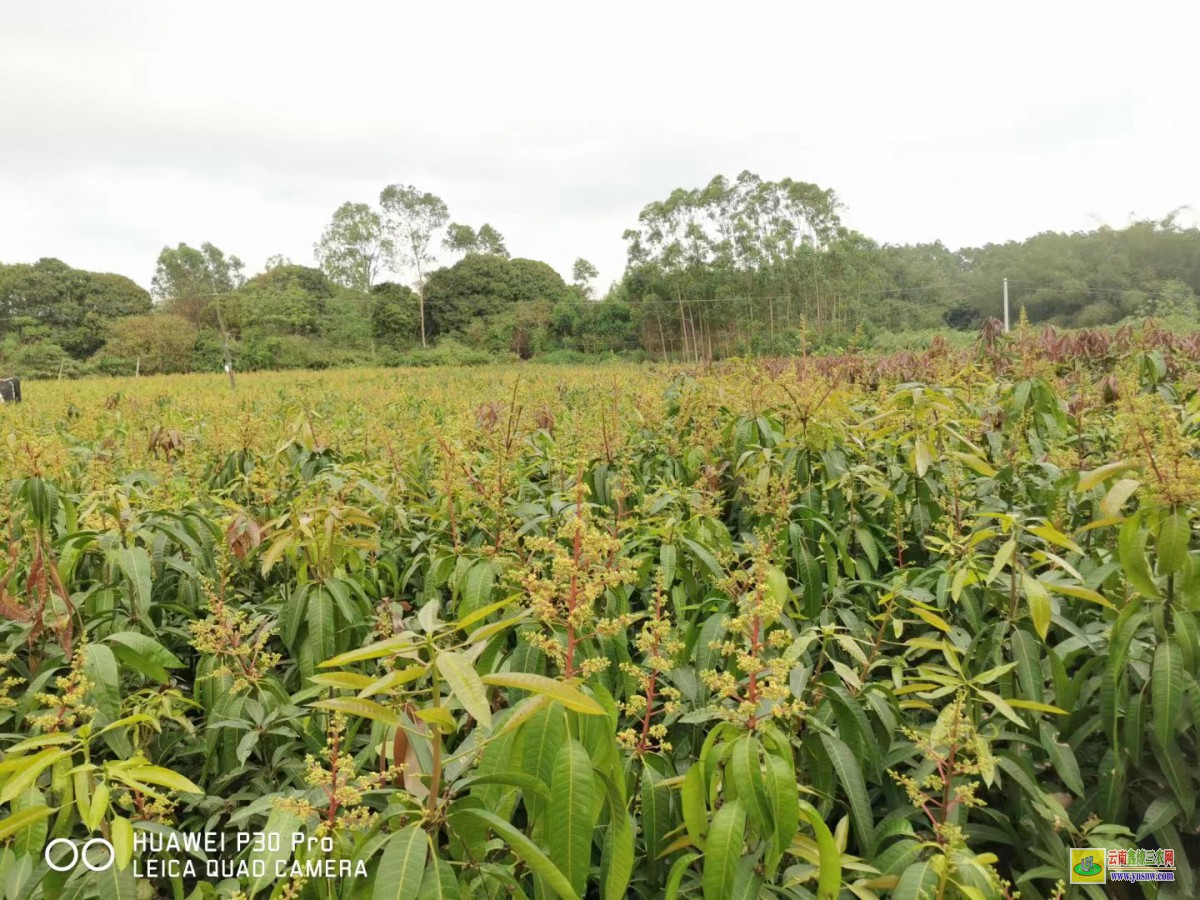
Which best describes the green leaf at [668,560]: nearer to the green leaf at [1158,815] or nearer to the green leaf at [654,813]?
the green leaf at [654,813]

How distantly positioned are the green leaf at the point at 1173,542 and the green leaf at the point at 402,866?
1.50 m

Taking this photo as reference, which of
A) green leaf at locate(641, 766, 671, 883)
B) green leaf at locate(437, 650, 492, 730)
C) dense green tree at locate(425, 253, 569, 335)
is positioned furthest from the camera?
dense green tree at locate(425, 253, 569, 335)

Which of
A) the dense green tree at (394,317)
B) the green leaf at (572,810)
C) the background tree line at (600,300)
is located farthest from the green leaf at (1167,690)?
the dense green tree at (394,317)

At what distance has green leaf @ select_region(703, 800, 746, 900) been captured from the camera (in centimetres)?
104

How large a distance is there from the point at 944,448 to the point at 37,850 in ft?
8.69

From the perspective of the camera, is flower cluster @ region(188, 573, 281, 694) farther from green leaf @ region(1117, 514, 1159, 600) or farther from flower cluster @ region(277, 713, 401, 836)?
green leaf @ region(1117, 514, 1159, 600)

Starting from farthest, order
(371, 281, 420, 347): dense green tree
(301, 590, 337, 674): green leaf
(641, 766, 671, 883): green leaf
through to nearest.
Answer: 1. (371, 281, 420, 347): dense green tree
2. (301, 590, 337, 674): green leaf
3. (641, 766, 671, 883): green leaf

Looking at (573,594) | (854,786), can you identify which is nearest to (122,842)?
(573,594)

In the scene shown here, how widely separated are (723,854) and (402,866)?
49 centimetres

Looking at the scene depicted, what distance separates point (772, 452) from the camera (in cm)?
269

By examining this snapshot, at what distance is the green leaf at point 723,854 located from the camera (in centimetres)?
104

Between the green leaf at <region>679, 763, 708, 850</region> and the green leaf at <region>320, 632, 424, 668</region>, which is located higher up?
the green leaf at <region>320, 632, 424, 668</region>

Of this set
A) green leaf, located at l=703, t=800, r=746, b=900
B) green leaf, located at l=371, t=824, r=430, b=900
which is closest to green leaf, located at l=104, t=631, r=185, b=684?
Answer: green leaf, located at l=371, t=824, r=430, b=900

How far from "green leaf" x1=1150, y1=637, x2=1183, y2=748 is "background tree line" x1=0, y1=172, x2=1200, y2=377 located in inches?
1043
